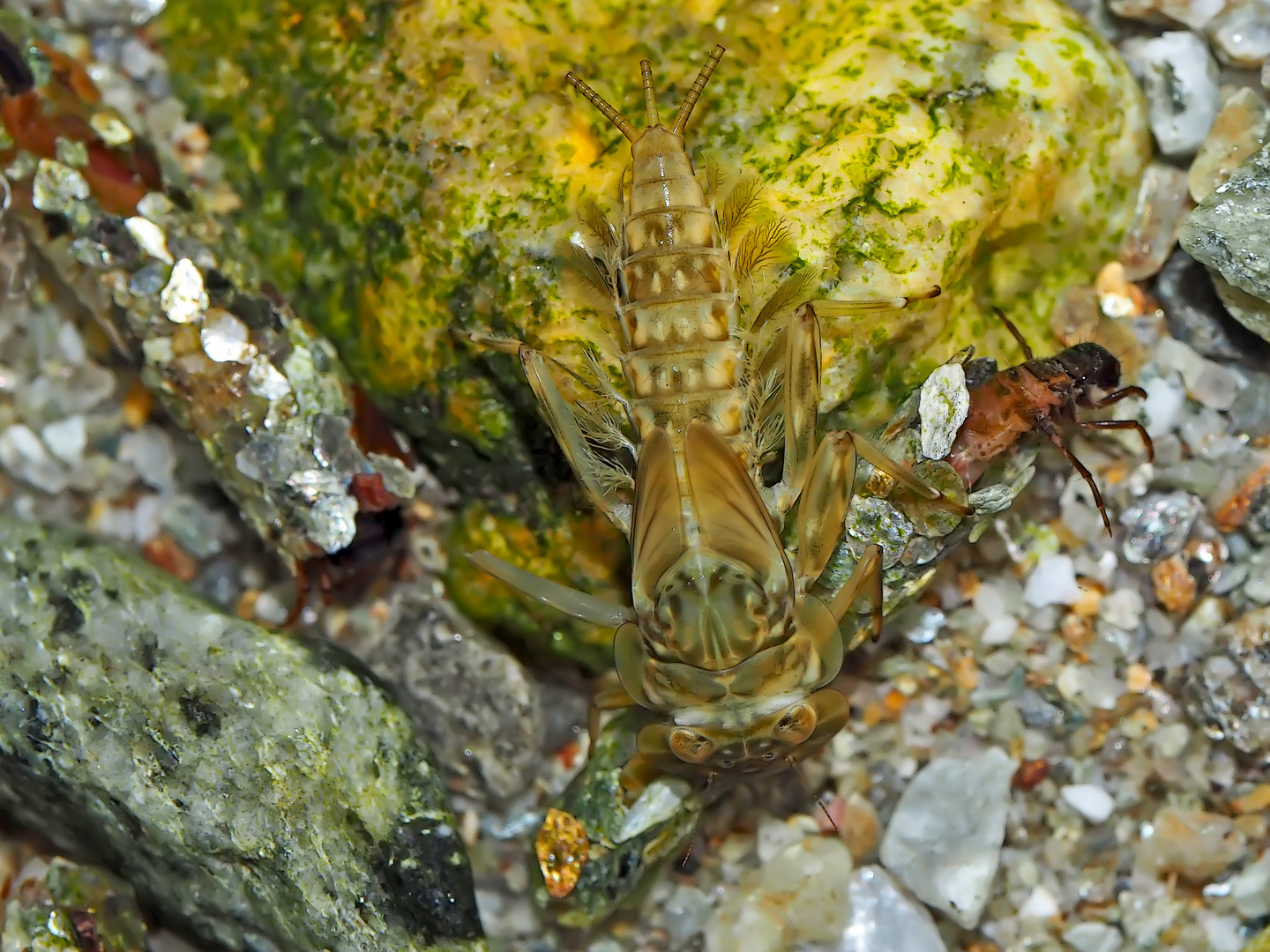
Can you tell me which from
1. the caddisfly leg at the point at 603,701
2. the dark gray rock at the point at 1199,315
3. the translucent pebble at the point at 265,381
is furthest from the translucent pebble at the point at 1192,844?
the translucent pebble at the point at 265,381

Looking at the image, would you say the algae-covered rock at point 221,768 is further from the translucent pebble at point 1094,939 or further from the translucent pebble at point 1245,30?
the translucent pebble at point 1245,30

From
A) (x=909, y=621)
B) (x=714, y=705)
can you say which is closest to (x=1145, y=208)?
(x=909, y=621)

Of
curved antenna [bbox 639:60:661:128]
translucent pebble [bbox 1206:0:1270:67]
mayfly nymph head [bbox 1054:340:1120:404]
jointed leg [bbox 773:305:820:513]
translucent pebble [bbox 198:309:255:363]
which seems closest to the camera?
jointed leg [bbox 773:305:820:513]

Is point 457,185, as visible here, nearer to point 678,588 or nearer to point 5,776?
point 678,588

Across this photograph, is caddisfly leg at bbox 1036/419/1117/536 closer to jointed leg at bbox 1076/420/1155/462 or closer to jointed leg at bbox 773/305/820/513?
jointed leg at bbox 1076/420/1155/462

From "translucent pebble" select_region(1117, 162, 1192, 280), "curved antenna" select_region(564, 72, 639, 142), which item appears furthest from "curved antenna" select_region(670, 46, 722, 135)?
"translucent pebble" select_region(1117, 162, 1192, 280)

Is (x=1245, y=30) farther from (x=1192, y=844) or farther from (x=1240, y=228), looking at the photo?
(x=1192, y=844)
